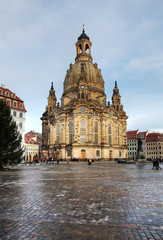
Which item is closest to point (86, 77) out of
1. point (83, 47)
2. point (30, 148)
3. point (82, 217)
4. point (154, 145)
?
point (83, 47)

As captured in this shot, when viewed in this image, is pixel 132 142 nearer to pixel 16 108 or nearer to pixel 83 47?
pixel 83 47

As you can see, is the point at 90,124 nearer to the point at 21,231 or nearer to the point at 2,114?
the point at 2,114

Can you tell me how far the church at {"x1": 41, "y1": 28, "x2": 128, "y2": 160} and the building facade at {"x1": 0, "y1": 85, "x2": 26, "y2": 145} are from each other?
2144 cm

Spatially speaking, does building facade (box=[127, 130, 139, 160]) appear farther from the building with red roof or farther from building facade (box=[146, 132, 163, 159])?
building facade (box=[146, 132, 163, 159])

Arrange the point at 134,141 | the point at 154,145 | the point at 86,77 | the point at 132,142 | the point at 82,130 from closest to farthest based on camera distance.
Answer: the point at 82,130 → the point at 86,77 → the point at 154,145 → the point at 134,141 → the point at 132,142

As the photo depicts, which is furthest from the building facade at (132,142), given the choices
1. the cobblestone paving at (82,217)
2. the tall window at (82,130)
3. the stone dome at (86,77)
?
the cobblestone paving at (82,217)

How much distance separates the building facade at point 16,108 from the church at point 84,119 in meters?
21.4

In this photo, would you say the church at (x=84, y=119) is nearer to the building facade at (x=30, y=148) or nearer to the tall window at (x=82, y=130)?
the tall window at (x=82, y=130)

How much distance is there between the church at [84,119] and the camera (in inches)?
2857

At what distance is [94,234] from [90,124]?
222ft

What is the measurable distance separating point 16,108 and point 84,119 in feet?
89.0

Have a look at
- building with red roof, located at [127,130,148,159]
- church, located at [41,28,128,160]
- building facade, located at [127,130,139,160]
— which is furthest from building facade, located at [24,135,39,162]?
building with red roof, located at [127,130,148,159]

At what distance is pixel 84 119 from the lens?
73.8 meters

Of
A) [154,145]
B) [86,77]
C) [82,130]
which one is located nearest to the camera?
[82,130]
